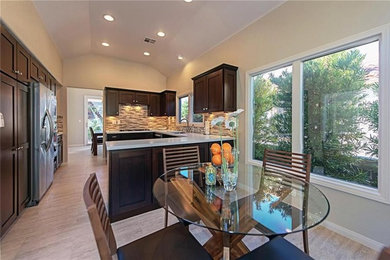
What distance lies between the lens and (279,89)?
2.86 meters

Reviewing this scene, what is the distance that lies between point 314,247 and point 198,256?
1.45 m

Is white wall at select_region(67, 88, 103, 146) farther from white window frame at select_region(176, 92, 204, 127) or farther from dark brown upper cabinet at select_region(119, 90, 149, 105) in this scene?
white window frame at select_region(176, 92, 204, 127)

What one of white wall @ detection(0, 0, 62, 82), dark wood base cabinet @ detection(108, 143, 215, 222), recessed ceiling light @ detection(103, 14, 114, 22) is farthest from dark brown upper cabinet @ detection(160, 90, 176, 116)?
A: dark wood base cabinet @ detection(108, 143, 215, 222)

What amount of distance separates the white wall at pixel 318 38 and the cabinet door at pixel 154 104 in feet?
10.9

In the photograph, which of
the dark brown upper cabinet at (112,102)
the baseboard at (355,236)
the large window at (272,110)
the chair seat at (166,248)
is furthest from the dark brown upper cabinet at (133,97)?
the baseboard at (355,236)

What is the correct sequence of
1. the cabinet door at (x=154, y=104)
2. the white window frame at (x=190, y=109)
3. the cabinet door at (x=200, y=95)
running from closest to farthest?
the cabinet door at (x=200, y=95), the white window frame at (x=190, y=109), the cabinet door at (x=154, y=104)

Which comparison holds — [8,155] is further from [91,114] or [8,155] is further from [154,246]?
[91,114]

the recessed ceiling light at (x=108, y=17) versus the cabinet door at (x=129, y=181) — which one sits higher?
the recessed ceiling light at (x=108, y=17)

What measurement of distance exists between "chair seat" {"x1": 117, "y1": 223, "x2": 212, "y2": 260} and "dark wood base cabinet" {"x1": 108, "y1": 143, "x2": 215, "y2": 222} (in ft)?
4.23

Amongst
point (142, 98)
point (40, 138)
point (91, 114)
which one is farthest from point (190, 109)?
point (91, 114)

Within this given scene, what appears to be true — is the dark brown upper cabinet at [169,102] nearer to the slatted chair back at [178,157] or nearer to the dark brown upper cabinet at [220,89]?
the dark brown upper cabinet at [220,89]

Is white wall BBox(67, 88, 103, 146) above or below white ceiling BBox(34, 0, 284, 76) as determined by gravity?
below

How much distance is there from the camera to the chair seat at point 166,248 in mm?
1043

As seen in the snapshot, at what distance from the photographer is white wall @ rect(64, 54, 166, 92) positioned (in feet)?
17.1
